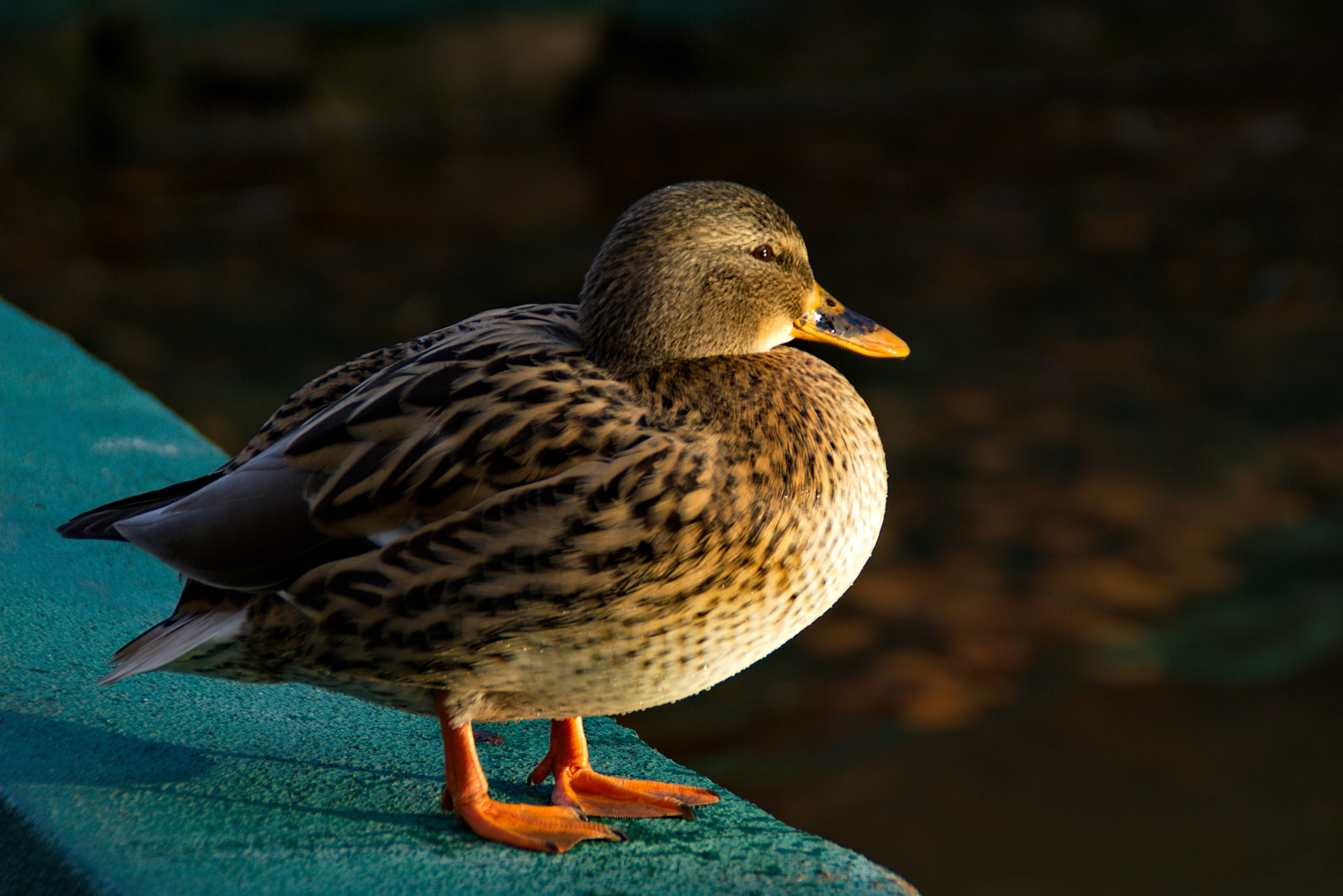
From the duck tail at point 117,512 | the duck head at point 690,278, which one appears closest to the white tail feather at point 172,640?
the duck tail at point 117,512

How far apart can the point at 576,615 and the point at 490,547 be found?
141 millimetres

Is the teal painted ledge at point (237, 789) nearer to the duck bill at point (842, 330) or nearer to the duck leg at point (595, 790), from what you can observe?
the duck leg at point (595, 790)

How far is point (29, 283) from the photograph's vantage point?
7.50 meters

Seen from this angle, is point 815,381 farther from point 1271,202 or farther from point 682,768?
point 1271,202

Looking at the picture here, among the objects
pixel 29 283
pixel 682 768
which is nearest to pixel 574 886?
pixel 682 768

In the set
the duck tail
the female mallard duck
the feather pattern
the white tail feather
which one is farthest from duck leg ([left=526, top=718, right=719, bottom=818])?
the duck tail

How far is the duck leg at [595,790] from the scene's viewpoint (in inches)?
78.5

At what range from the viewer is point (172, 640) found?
186cm

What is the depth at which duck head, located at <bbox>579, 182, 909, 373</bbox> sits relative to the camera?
1.91 meters

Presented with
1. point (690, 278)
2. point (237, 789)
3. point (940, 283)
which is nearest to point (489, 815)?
point (237, 789)

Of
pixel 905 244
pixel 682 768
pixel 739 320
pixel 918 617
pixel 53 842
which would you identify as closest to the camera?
pixel 53 842

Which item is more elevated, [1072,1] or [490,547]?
[1072,1]

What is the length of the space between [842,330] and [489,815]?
3.01 ft

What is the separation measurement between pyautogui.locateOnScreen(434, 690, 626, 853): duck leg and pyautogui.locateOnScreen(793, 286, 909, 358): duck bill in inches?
31.3
